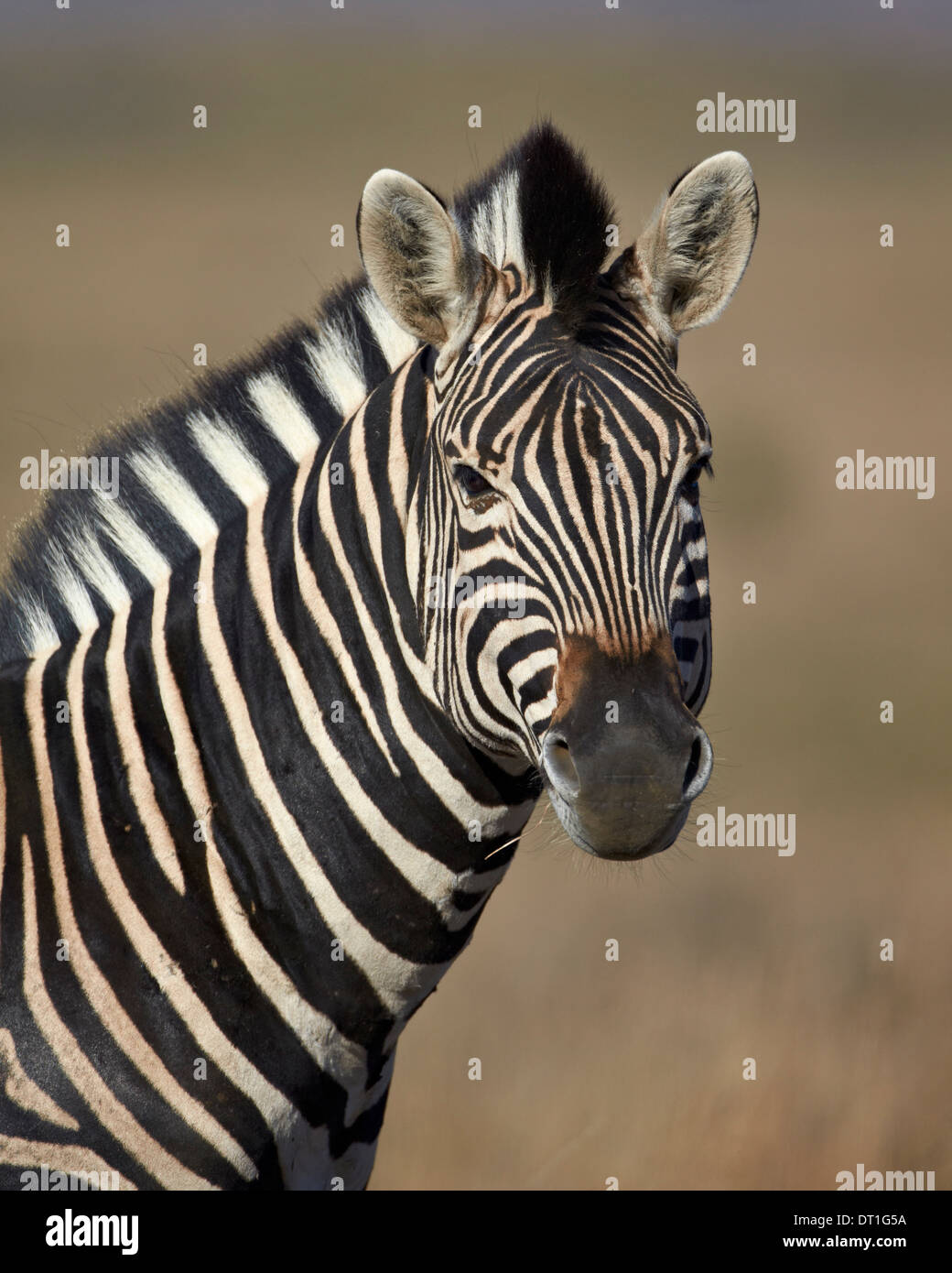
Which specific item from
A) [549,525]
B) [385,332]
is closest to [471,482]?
[549,525]

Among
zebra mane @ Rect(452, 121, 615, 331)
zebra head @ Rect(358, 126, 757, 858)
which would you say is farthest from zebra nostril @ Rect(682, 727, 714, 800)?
zebra mane @ Rect(452, 121, 615, 331)

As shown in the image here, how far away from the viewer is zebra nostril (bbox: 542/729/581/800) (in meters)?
3.82

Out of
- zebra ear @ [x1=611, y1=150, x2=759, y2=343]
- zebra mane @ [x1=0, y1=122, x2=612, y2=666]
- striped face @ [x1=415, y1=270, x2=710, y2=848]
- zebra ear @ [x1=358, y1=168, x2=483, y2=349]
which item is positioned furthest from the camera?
zebra mane @ [x1=0, y1=122, x2=612, y2=666]

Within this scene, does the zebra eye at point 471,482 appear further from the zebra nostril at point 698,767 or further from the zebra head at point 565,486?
the zebra nostril at point 698,767

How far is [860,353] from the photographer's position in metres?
29.5

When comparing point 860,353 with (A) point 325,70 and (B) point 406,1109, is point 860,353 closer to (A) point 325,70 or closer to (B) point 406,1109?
(B) point 406,1109

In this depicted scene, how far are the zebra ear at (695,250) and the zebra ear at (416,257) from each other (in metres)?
0.59

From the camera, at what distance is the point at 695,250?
479cm

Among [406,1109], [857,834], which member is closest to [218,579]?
Answer: [406,1109]

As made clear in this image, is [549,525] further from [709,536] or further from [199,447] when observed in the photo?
[709,536]

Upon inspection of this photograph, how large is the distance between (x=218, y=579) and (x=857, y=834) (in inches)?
478

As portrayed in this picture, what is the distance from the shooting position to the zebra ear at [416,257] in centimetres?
436

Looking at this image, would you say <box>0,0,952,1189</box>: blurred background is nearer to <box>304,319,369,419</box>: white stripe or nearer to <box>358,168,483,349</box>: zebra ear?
<box>304,319,369,419</box>: white stripe

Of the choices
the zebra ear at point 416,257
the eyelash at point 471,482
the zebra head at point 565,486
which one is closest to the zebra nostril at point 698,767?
the zebra head at point 565,486
